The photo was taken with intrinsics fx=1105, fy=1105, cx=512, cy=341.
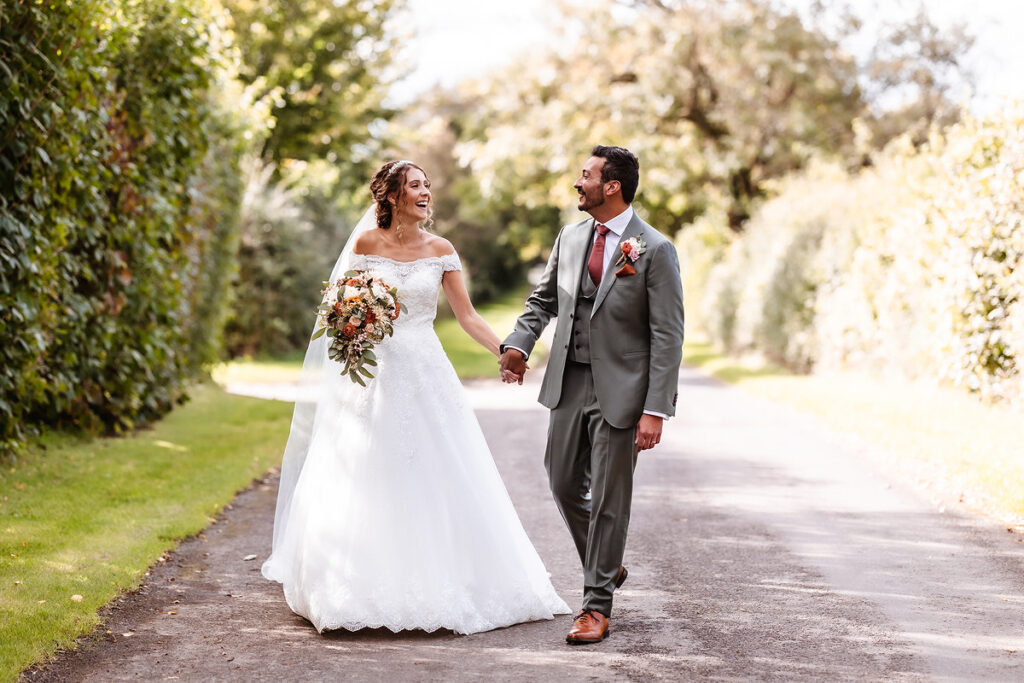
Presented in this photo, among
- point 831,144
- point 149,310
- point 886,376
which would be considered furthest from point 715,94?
point 149,310

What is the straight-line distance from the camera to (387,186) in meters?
6.23

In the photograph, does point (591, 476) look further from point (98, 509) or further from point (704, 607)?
point (98, 509)

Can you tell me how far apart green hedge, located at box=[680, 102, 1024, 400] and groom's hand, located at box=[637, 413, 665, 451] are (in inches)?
252

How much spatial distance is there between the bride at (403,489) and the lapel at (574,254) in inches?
25.3

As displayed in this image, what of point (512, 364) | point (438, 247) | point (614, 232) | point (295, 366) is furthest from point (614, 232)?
point (295, 366)

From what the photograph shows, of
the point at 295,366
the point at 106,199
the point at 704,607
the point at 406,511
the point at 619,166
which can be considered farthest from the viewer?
the point at 295,366

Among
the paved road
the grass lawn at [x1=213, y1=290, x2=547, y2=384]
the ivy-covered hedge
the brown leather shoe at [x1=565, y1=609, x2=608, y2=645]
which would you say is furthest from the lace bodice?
the grass lawn at [x1=213, y1=290, x2=547, y2=384]

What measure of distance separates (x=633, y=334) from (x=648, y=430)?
504 mm

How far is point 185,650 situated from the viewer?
17.1 feet

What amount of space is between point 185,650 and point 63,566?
1.66 m

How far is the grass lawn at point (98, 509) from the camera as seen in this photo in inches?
218

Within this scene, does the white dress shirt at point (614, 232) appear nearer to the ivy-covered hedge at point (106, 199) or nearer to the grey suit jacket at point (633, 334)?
the grey suit jacket at point (633, 334)

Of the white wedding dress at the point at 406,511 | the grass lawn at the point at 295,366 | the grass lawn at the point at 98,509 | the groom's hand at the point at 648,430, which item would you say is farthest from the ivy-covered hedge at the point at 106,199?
the groom's hand at the point at 648,430

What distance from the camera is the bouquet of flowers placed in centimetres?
605
